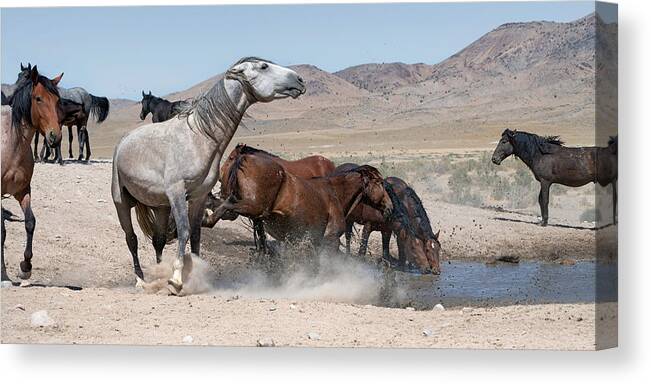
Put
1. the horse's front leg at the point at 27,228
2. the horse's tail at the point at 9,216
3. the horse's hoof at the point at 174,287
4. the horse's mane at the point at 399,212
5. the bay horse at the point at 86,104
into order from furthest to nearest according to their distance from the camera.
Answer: the horse's mane at the point at 399,212, the bay horse at the point at 86,104, the horse's tail at the point at 9,216, the horse's front leg at the point at 27,228, the horse's hoof at the point at 174,287

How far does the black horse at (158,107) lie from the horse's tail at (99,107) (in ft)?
1.08

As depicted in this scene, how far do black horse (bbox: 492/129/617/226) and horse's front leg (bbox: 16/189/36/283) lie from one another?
445 centimetres

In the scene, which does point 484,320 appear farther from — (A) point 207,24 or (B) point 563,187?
(A) point 207,24

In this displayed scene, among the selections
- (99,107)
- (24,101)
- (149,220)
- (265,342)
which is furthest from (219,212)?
(24,101)

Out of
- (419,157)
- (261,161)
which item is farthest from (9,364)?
(419,157)

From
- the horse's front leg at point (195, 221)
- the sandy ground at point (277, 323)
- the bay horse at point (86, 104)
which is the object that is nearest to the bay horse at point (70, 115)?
the bay horse at point (86, 104)

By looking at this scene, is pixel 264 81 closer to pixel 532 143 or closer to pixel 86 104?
pixel 86 104

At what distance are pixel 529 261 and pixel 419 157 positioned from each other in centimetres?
314

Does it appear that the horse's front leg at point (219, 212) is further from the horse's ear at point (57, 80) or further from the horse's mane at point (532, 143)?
the horse's mane at point (532, 143)

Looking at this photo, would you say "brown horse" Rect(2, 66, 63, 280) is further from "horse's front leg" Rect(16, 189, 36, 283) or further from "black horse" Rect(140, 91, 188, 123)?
"black horse" Rect(140, 91, 188, 123)

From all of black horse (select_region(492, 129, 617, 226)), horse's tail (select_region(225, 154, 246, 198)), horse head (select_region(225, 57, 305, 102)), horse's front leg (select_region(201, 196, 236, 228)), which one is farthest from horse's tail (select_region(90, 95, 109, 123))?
black horse (select_region(492, 129, 617, 226))

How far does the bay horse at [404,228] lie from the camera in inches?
432

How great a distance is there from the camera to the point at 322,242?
408 inches

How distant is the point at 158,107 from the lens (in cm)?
1102
